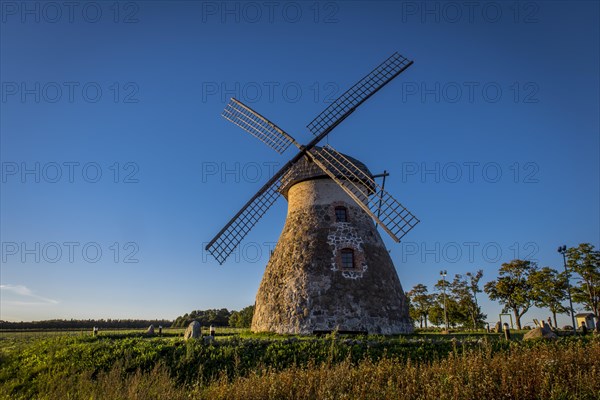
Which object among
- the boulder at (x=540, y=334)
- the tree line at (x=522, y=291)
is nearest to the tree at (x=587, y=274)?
the tree line at (x=522, y=291)

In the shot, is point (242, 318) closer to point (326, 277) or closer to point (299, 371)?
point (326, 277)

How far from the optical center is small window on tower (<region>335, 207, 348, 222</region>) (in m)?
18.3

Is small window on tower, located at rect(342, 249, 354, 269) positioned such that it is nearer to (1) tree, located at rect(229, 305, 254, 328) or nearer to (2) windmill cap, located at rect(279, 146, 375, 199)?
(2) windmill cap, located at rect(279, 146, 375, 199)

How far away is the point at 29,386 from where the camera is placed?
12055 mm

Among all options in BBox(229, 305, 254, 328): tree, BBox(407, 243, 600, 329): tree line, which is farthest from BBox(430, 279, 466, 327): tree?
BBox(229, 305, 254, 328): tree

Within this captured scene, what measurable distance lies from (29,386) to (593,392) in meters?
14.9

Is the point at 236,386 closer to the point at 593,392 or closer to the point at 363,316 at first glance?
the point at 593,392

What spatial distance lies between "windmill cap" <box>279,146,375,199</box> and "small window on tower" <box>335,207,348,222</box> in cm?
155

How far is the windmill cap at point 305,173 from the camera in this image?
1889cm

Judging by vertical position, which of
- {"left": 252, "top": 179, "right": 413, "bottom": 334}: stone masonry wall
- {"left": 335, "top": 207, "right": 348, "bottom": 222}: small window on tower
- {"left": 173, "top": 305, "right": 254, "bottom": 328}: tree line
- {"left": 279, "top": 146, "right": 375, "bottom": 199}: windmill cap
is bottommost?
{"left": 173, "top": 305, "right": 254, "bottom": 328}: tree line

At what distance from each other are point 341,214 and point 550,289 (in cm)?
2829

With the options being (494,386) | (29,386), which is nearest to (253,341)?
(29,386)

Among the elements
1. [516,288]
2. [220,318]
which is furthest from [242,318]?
[516,288]

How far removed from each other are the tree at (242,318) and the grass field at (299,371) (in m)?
27.7
